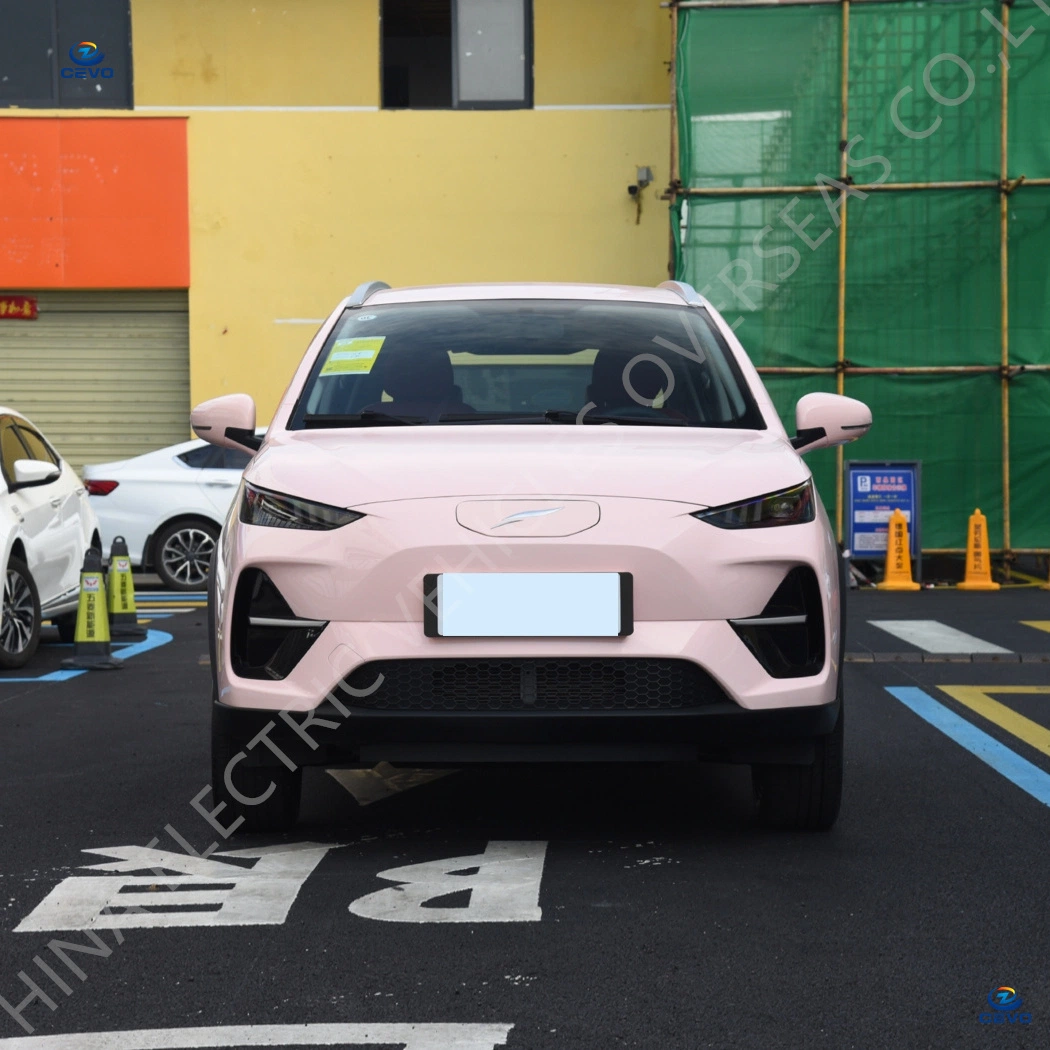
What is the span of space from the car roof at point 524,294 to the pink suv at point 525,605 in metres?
1.09

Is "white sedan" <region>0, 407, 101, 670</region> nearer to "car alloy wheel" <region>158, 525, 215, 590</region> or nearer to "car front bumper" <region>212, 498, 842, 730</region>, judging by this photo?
"car alloy wheel" <region>158, 525, 215, 590</region>

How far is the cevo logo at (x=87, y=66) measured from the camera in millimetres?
20812

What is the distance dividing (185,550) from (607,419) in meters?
10.9

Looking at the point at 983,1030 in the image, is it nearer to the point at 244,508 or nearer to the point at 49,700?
the point at 244,508

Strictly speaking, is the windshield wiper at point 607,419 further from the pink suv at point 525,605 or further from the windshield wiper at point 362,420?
the windshield wiper at point 362,420

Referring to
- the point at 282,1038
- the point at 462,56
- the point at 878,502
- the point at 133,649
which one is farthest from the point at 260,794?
the point at 462,56

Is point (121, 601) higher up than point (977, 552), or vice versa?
point (121, 601)

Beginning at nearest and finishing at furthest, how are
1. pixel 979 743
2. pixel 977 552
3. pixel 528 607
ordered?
1. pixel 528 607
2. pixel 979 743
3. pixel 977 552

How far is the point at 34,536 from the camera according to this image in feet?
32.1

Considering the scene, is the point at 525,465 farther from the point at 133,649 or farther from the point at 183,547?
the point at 183,547

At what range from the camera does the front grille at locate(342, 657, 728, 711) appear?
432 cm

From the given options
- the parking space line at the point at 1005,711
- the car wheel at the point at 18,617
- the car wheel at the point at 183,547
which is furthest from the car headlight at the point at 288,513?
the car wheel at the point at 183,547

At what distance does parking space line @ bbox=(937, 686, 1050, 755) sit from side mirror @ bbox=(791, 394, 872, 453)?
1948 millimetres

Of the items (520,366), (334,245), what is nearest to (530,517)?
(520,366)
